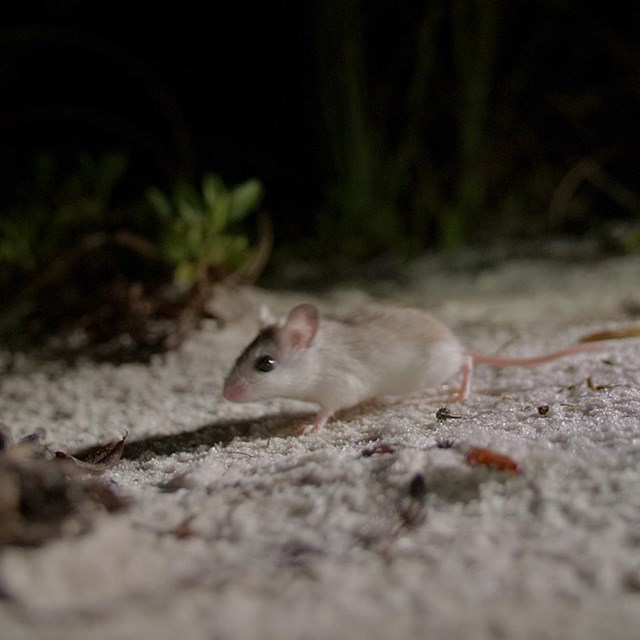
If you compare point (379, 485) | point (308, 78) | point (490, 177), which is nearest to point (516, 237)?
point (490, 177)

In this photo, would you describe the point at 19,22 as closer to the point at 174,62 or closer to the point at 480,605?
the point at 174,62

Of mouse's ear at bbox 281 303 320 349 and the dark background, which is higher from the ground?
the dark background

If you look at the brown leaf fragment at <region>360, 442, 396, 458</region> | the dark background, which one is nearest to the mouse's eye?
the brown leaf fragment at <region>360, 442, 396, 458</region>

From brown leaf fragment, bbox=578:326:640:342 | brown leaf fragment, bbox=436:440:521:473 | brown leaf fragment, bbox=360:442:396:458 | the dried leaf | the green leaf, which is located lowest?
brown leaf fragment, bbox=578:326:640:342

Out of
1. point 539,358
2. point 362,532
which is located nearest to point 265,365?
point 539,358

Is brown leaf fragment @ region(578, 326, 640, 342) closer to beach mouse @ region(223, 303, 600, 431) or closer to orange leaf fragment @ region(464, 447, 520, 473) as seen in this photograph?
beach mouse @ region(223, 303, 600, 431)

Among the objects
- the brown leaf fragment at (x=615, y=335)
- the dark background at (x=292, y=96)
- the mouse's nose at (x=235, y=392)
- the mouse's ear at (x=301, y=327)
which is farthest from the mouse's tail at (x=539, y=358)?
the dark background at (x=292, y=96)
